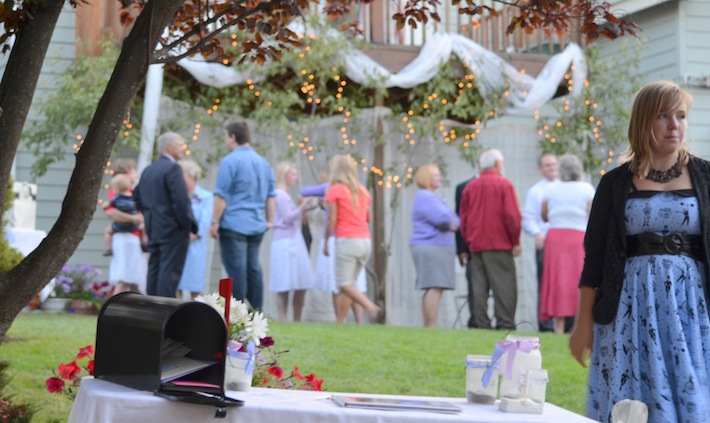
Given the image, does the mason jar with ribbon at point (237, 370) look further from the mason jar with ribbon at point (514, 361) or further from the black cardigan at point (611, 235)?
the black cardigan at point (611, 235)

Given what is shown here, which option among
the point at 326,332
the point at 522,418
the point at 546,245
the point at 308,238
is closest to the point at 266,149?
the point at 308,238

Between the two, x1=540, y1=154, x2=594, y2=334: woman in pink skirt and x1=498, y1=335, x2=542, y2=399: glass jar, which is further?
x1=540, y1=154, x2=594, y2=334: woman in pink skirt

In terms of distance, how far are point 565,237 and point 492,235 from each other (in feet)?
2.39

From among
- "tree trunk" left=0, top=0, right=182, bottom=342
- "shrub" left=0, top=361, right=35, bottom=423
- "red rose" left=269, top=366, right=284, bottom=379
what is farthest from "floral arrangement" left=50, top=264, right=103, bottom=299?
"tree trunk" left=0, top=0, right=182, bottom=342

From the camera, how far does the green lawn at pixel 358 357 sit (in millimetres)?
6914

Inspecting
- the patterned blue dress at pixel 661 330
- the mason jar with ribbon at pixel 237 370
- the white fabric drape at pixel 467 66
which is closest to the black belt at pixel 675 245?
the patterned blue dress at pixel 661 330

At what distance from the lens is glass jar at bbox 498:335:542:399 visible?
11.0 ft

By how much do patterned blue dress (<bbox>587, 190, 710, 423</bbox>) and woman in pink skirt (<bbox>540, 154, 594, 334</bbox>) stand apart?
7109mm

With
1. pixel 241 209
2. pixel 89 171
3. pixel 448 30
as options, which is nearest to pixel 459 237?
pixel 241 209

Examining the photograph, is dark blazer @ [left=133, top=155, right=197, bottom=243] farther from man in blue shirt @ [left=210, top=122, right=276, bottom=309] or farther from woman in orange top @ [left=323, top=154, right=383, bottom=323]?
woman in orange top @ [left=323, top=154, right=383, bottom=323]

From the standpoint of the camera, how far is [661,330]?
14.5ft

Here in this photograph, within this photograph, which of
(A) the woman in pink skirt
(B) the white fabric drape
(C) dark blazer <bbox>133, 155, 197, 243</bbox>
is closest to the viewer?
(C) dark blazer <bbox>133, 155, 197, 243</bbox>

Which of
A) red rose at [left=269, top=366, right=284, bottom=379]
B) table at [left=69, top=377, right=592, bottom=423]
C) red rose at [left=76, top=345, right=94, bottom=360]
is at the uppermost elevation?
table at [left=69, top=377, right=592, bottom=423]

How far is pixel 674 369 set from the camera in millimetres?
4340
